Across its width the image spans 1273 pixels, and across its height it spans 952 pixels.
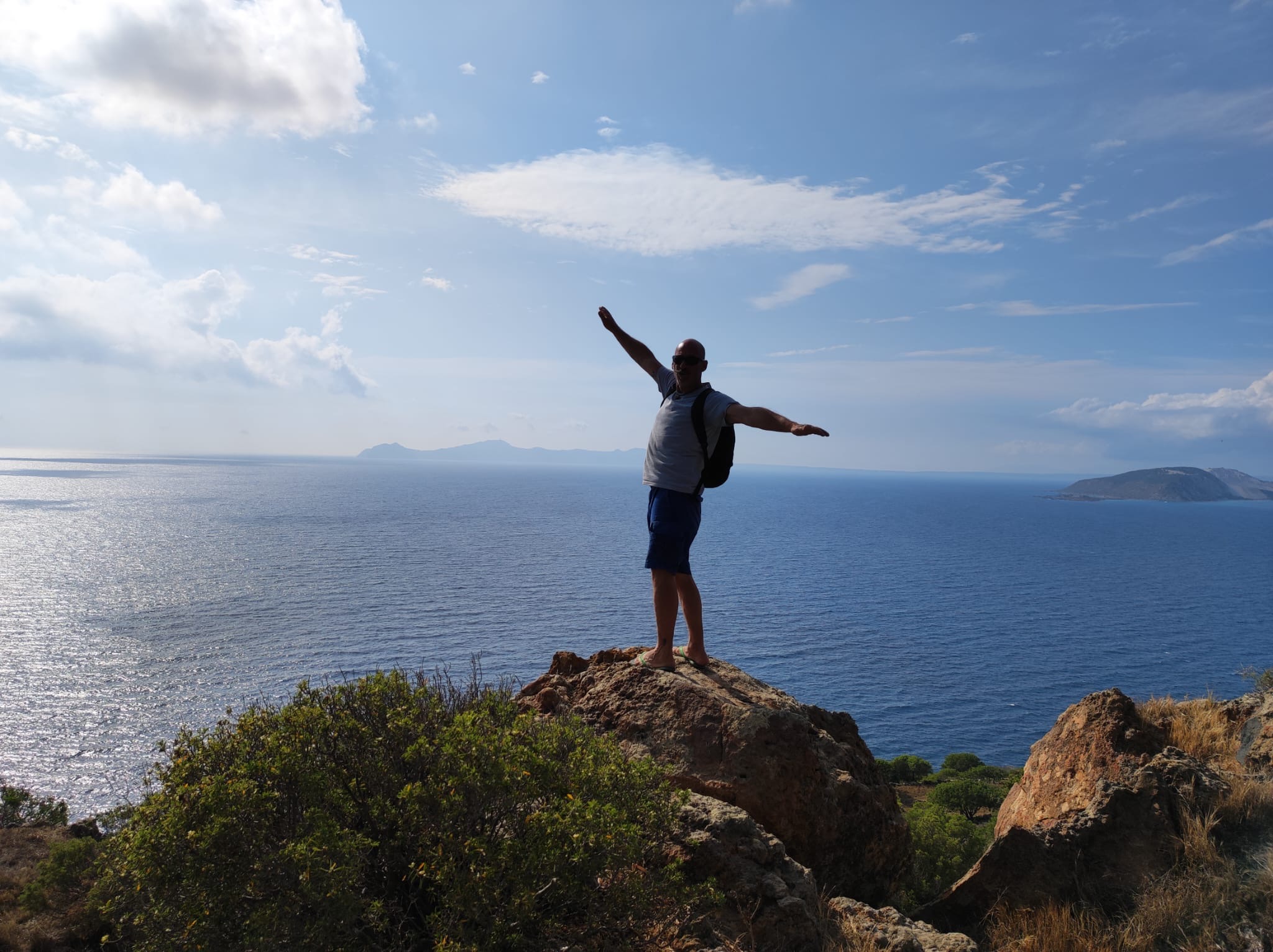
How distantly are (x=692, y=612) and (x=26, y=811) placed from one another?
32630 millimetres

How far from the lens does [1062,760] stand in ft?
22.4

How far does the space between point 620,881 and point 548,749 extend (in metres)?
0.78

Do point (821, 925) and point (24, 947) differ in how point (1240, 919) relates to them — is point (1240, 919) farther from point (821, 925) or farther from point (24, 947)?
point (24, 947)

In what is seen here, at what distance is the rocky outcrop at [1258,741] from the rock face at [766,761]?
3.16 m

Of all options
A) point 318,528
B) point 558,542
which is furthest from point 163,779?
point 318,528

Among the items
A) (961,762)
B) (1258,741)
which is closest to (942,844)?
(1258,741)

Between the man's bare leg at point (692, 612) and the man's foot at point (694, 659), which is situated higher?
the man's bare leg at point (692, 612)

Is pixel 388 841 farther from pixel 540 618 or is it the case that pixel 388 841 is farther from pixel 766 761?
pixel 540 618

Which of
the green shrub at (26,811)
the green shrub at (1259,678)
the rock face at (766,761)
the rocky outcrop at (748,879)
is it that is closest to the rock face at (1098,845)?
the rock face at (766,761)

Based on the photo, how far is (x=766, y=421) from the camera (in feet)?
18.0

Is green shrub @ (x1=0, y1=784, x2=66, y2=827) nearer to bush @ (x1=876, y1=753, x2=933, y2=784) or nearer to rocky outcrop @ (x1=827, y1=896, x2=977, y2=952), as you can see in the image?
rocky outcrop @ (x1=827, y1=896, x2=977, y2=952)

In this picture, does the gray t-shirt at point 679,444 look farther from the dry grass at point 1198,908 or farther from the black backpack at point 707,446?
the dry grass at point 1198,908

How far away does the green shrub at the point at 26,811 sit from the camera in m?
25.2

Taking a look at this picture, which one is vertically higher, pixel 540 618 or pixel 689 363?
pixel 689 363
